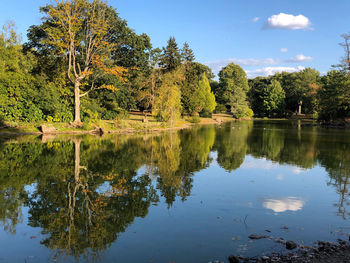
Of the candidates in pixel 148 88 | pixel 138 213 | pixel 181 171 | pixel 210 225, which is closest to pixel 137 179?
pixel 181 171

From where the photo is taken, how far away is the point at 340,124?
54438 millimetres

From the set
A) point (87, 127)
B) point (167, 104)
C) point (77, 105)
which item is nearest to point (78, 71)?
point (77, 105)

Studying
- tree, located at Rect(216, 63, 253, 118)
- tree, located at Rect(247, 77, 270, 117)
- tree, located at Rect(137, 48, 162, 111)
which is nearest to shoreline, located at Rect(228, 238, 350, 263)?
tree, located at Rect(137, 48, 162, 111)

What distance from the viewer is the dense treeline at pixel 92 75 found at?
3128cm

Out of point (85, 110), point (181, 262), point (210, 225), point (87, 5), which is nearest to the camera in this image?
point (181, 262)

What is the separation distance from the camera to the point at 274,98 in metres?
92.9

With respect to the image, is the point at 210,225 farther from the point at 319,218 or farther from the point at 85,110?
the point at 85,110

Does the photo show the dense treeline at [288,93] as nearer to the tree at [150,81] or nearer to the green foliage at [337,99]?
the green foliage at [337,99]

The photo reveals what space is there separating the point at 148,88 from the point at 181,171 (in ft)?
122

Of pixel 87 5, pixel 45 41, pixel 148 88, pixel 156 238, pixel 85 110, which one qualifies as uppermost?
pixel 87 5

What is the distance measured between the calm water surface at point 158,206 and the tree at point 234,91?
6574 cm

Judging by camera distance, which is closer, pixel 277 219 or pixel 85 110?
pixel 277 219

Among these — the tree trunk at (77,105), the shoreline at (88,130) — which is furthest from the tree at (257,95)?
the tree trunk at (77,105)

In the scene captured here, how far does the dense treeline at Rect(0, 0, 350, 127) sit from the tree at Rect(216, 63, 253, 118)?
46.0ft
